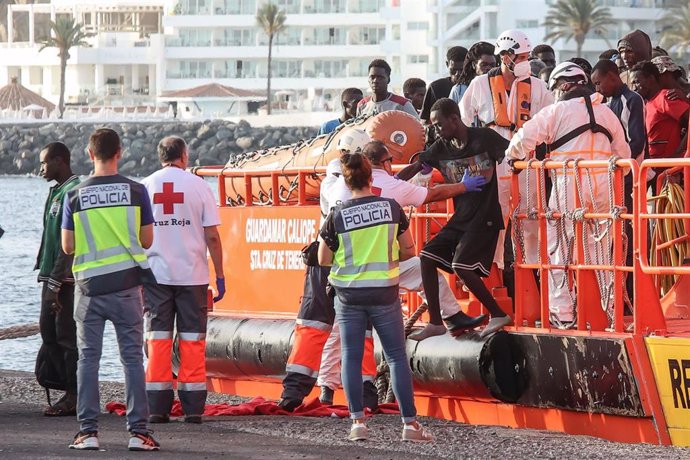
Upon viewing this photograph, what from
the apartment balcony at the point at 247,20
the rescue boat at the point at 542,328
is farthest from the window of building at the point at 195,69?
the rescue boat at the point at 542,328

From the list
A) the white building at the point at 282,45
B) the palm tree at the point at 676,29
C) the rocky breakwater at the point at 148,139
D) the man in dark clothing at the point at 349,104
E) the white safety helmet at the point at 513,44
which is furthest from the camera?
the white building at the point at 282,45

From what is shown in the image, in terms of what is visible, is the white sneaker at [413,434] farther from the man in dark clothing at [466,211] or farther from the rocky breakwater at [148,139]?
the rocky breakwater at [148,139]

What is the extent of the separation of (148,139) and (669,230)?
9520 cm

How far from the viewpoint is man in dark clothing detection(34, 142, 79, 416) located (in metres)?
10.7

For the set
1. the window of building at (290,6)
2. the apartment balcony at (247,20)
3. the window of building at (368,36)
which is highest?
the window of building at (290,6)

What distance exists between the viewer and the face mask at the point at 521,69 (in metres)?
11.4

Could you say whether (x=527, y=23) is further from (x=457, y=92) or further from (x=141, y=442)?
(x=141, y=442)

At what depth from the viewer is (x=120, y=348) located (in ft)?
29.9

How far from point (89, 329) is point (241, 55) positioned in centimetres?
11376

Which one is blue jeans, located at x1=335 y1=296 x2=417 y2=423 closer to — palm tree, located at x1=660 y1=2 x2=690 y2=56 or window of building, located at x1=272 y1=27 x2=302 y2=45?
palm tree, located at x1=660 y1=2 x2=690 y2=56

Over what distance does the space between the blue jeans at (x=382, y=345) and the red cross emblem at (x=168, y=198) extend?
155 centimetres

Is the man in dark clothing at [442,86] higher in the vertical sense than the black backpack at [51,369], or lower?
higher

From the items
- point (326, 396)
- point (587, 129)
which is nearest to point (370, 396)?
point (326, 396)

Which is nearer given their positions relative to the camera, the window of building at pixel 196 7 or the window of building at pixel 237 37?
the window of building at pixel 237 37
